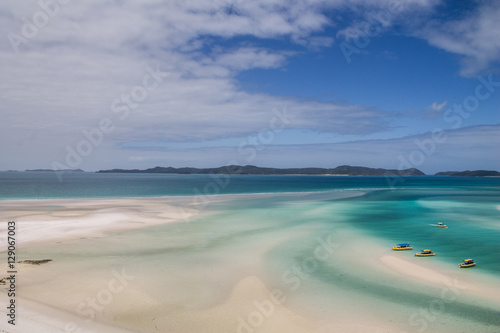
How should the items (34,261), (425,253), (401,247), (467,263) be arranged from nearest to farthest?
(34,261) → (467,263) → (425,253) → (401,247)

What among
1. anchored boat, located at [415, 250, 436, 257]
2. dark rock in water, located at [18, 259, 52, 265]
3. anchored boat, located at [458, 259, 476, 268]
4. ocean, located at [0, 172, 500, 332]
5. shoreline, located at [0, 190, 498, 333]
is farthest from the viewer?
anchored boat, located at [415, 250, 436, 257]

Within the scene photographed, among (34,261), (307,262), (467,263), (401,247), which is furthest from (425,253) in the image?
(34,261)

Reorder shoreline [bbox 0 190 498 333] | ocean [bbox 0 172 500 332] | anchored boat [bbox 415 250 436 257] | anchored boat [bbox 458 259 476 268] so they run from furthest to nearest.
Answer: anchored boat [bbox 415 250 436 257]
anchored boat [bbox 458 259 476 268]
ocean [bbox 0 172 500 332]
shoreline [bbox 0 190 498 333]

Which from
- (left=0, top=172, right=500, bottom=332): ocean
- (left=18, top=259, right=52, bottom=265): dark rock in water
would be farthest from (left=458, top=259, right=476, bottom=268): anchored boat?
(left=18, top=259, right=52, bottom=265): dark rock in water

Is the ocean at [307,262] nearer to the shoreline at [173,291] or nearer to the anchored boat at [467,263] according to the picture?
the shoreline at [173,291]

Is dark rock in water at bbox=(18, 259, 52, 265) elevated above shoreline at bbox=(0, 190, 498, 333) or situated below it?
above

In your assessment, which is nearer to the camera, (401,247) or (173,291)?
(173,291)

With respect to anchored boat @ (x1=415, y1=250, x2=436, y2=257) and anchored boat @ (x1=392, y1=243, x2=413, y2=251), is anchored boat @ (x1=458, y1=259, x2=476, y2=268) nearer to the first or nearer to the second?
anchored boat @ (x1=415, y1=250, x2=436, y2=257)

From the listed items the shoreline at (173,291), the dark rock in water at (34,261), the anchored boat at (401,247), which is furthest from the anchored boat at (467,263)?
the dark rock in water at (34,261)

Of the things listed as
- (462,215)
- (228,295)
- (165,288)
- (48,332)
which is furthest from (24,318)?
(462,215)

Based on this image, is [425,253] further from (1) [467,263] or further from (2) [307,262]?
(2) [307,262]

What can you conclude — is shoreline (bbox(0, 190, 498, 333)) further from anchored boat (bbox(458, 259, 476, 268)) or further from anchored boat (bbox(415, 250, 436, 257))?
anchored boat (bbox(458, 259, 476, 268))

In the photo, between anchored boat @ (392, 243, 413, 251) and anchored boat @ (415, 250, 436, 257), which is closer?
anchored boat @ (415, 250, 436, 257)

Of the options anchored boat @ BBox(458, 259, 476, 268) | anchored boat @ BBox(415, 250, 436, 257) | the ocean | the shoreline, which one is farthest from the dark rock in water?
anchored boat @ BBox(458, 259, 476, 268)
